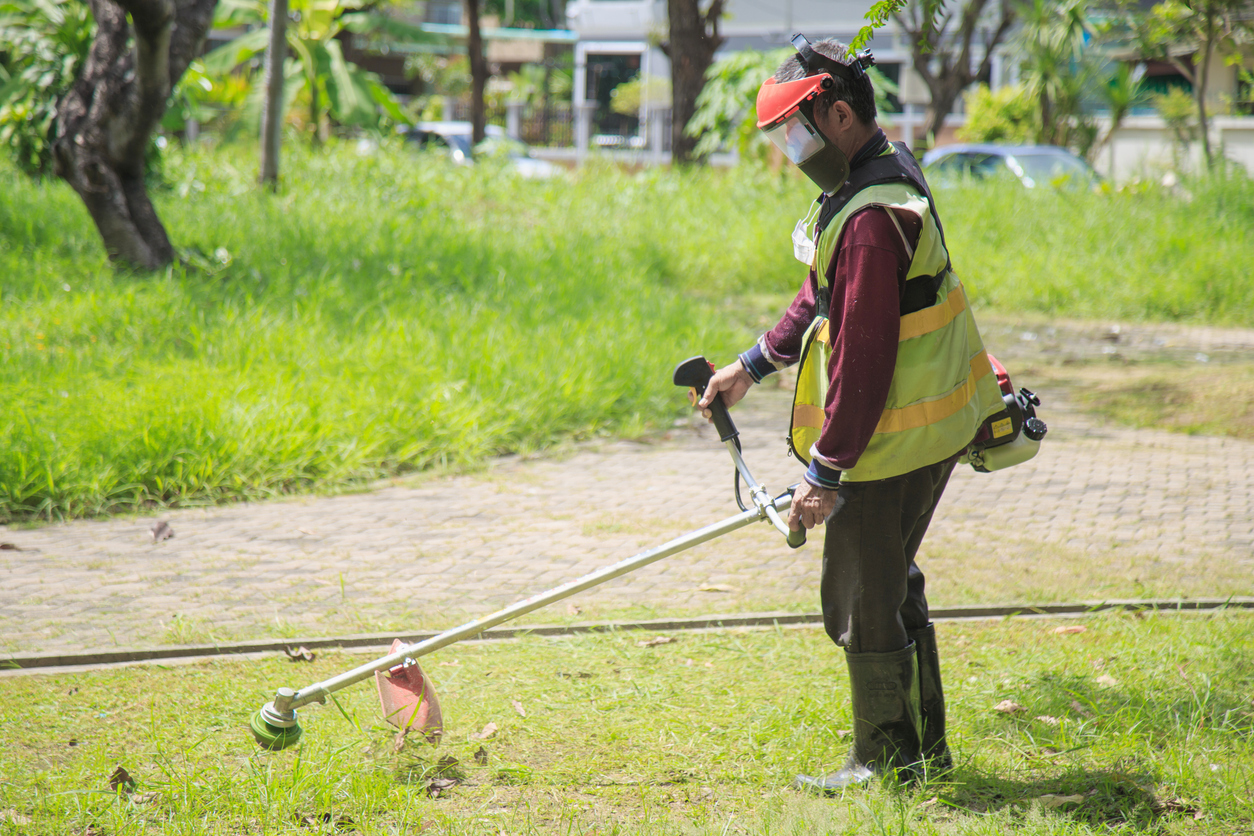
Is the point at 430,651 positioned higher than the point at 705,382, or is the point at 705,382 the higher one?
the point at 705,382

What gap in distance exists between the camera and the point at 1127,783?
2.99 metres

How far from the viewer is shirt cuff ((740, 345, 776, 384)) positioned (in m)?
3.10

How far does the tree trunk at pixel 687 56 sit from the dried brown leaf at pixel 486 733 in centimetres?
1464

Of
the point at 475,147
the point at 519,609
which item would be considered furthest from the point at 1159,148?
the point at 519,609

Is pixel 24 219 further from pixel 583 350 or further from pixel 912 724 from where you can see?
pixel 912 724

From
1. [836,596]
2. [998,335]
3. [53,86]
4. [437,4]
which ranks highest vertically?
[437,4]

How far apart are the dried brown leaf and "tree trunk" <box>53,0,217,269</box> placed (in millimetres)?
6971

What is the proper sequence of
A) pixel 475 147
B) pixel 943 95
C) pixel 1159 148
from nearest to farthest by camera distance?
pixel 1159 148, pixel 475 147, pixel 943 95

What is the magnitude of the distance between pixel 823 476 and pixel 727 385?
22.4 inches

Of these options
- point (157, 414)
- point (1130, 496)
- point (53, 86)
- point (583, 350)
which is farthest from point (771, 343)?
point (53, 86)

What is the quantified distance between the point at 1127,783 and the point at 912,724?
0.64 metres

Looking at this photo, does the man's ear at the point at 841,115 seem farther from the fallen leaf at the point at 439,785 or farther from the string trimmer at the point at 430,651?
the fallen leaf at the point at 439,785

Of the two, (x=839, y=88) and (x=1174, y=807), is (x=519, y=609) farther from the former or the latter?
(x=1174, y=807)

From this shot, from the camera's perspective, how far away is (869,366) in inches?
98.3
